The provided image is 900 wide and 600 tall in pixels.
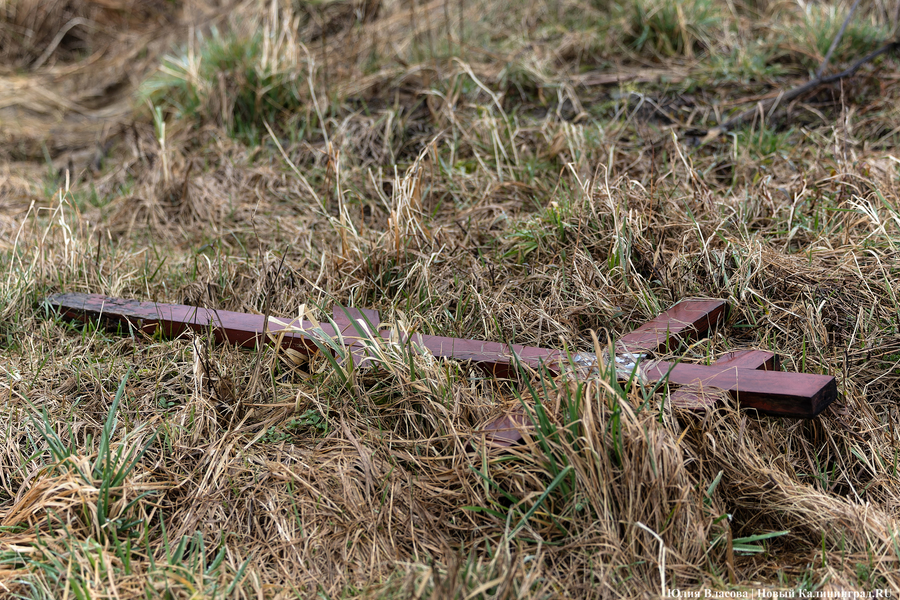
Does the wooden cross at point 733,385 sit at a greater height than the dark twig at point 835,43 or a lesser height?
lesser

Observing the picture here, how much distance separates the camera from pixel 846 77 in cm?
378

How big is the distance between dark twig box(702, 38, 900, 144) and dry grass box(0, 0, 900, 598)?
0.07 metres

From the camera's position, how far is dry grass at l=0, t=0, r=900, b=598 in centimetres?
175

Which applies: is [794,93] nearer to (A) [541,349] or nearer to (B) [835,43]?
(B) [835,43]

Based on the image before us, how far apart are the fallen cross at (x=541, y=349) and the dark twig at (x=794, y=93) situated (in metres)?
1.51

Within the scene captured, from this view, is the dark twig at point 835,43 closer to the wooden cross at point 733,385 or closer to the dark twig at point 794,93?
the dark twig at point 794,93

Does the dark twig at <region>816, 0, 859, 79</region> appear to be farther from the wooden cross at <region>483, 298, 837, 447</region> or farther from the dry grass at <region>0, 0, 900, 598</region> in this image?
the wooden cross at <region>483, 298, 837, 447</region>

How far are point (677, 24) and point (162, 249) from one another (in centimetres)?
315

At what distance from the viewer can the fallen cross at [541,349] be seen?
75.4 inches

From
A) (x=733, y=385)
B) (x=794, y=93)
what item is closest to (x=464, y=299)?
(x=733, y=385)

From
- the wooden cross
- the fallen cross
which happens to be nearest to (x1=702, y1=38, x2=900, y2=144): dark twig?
the fallen cross

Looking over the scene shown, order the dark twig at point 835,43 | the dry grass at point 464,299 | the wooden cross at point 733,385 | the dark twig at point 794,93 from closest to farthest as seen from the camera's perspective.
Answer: the dry grass at point 464,299 < the wooden cross at point 733,385 < the dark twig at point 794,93 < the dark twig at point 835,43

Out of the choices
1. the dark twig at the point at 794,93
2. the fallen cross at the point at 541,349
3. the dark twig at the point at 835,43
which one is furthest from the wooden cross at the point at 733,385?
the dark twig at the point at 835,43

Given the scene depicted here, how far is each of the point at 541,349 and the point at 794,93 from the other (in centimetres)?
242
